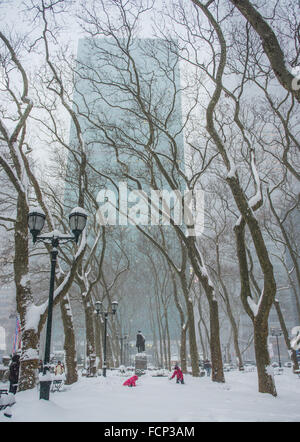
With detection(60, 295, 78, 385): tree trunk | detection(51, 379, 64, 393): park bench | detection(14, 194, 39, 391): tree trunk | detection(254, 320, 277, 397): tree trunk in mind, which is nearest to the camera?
detection(14, 194, 39, 391): tree trunk

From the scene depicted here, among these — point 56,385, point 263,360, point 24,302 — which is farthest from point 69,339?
point 263,360

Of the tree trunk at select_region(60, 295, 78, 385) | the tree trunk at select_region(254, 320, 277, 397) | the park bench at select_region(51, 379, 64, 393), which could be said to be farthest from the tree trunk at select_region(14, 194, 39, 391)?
the tree trunk at select_region(254, 320, 277, 397)

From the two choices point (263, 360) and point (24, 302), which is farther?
point (24, 302)

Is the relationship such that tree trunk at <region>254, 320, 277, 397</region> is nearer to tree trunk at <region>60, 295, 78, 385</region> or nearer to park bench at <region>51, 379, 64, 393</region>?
park bench at <region>51, 379, 64, 393</region>

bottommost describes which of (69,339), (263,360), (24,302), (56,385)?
(56,385)

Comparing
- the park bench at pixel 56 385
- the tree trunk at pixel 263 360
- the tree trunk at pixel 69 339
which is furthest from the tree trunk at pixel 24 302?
the tree trunk at pixel 263 360

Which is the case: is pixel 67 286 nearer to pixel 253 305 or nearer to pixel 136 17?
pixel 253 305

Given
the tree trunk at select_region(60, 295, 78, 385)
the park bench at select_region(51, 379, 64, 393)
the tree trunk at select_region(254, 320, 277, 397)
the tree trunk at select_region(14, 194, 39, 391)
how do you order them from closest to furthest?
the tree trunk at select_region(14, 194, 39, 391) < the tree trunk at select_region(254, 320, 277, 397) < the park bench at select_region(51, 379, 64, 393) < the tree trunk at select_region(60, 295, 78, 385)

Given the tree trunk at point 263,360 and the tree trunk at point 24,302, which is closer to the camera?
the tree trunk at point 24,302

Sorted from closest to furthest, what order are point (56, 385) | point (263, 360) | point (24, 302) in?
point (263, 360), point (24, 302), point (56, 385)

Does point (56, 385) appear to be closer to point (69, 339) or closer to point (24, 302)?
point (69, 339)

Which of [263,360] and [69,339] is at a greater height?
A: [69,339]

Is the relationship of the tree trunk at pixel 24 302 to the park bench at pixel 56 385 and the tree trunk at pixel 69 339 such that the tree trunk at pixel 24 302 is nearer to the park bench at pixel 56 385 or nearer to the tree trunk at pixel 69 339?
the park bench at pixel 56 385
